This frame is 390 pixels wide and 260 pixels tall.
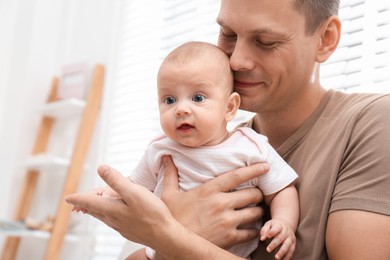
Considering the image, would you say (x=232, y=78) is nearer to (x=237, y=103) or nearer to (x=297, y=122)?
(x=237, y=103)

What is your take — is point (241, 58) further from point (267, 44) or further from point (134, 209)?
point (134, 209)

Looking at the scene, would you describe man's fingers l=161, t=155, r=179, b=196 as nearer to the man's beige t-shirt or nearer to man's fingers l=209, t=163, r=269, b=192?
man's fingers l=209, t=163, r=269, b=192

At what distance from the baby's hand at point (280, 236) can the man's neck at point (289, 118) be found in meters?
0.34

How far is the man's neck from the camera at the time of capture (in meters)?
1.44

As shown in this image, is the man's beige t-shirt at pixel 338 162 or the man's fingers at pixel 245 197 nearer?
the man's beige t-shirt at pixel 338 162

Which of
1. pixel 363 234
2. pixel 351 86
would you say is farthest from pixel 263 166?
pixel 351 86

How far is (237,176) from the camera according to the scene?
130 centimetres

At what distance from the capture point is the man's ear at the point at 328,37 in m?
1.44

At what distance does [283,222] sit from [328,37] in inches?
21.9

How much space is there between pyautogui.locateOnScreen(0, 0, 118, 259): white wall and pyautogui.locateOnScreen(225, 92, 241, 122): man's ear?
6.92 ft

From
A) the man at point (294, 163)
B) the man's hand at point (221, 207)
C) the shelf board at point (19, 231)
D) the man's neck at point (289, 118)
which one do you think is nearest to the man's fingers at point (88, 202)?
the man at point (294, 163)

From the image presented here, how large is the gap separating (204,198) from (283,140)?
307 millimetres

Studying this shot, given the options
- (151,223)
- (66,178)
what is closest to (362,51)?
(151,223)

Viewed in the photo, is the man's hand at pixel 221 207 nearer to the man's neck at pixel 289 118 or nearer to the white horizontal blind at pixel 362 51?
the man's neck at pixel 289 118
